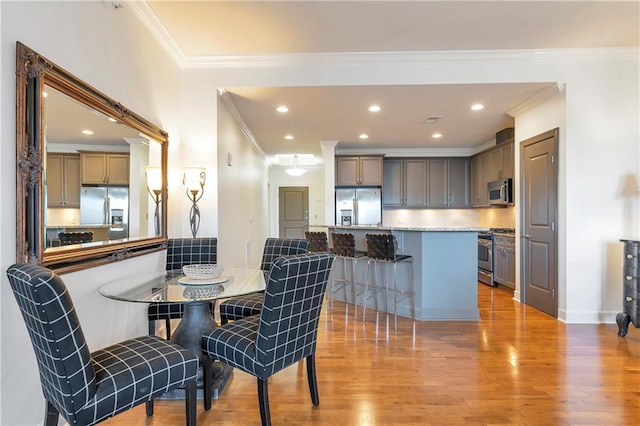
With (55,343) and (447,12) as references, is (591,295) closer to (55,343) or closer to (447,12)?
(447,12)

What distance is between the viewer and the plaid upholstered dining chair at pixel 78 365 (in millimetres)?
1136

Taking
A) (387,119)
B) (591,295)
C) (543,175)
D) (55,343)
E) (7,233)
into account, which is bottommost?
(591,295)

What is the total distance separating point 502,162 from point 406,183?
1.82 metres

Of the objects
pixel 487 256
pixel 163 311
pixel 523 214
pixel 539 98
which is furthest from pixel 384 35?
pixel 487 256

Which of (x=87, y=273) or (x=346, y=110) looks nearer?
(x=87, y=273)

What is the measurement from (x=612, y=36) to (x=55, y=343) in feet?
15.4

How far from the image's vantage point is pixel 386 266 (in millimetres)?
3709

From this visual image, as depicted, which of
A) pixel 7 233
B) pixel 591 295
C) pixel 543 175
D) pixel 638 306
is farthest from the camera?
pixel 543 175

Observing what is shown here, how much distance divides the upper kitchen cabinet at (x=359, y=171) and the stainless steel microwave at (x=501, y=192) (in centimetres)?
195

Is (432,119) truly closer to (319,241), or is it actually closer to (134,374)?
(319,241)

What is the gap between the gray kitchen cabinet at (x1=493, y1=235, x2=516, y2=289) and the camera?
180 inches

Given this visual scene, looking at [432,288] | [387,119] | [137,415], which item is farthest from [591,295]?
[137,415]

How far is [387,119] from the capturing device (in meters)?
4.64

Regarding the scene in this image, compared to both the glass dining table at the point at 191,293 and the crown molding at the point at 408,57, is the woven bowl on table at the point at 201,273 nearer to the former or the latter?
the glass dining table at the point at 191,293
